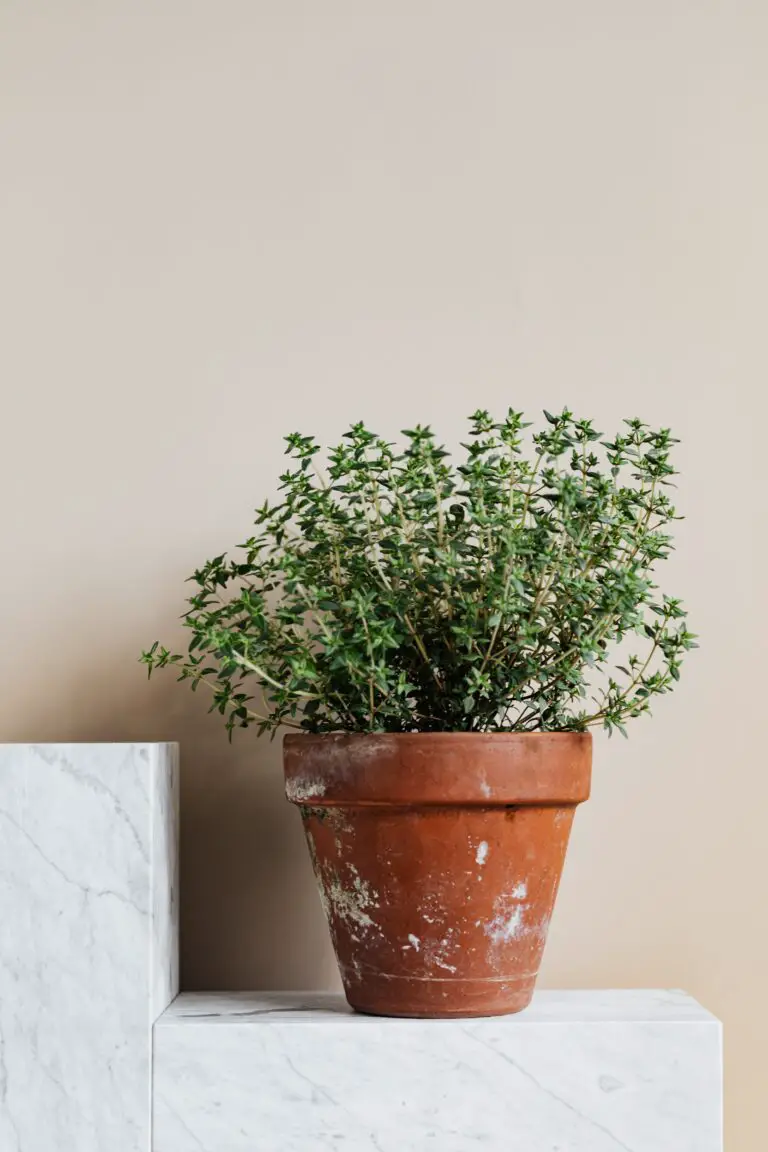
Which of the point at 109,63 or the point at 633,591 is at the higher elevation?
the point at 109,63

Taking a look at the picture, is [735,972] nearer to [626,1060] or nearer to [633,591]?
[626,1060]

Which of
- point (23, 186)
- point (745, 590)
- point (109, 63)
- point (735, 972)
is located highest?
point (109, 63)

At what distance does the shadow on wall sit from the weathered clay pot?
218mm

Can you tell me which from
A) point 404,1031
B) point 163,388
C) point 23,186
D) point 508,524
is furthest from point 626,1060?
point 23,186

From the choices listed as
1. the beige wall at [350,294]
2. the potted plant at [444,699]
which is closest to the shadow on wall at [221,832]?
the beige wall at [350,294]

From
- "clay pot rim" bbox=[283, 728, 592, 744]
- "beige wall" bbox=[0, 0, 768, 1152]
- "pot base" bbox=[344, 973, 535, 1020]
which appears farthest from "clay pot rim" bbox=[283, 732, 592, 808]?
"beige wall" bbox=[0, 0, 768, 1152]

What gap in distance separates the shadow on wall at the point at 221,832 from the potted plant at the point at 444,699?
183 mm

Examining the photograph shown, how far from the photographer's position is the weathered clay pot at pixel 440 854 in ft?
3.07

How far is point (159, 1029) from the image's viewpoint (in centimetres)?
94

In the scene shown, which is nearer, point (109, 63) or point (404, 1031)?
point (404, 1031)

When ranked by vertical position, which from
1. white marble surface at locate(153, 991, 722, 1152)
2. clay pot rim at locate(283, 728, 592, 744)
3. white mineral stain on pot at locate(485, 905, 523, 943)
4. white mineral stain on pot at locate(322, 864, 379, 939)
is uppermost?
clay pot rim at locate(283, 728, 592, 744)

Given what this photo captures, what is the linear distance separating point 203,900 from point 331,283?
68 cm

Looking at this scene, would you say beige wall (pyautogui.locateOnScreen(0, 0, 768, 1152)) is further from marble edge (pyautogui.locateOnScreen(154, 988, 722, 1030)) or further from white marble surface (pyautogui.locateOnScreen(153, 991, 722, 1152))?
white marble surface (pyautogui.locateOnScreen(153, 991, 722, 1152))

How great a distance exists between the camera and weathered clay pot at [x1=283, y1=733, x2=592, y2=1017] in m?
0.94
